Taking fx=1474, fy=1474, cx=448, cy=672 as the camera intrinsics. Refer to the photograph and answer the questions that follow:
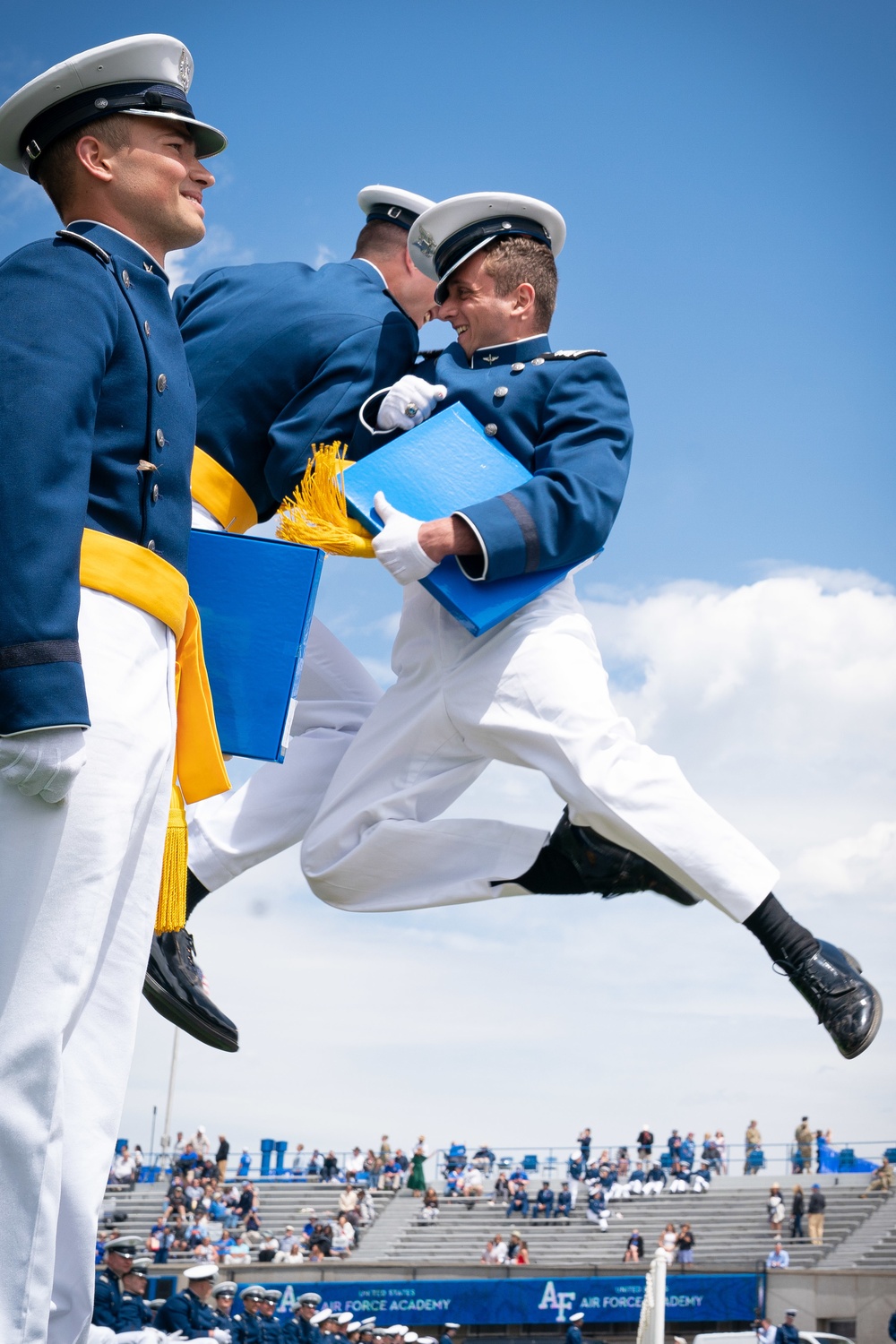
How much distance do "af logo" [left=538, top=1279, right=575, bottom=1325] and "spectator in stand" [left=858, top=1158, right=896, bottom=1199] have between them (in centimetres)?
810

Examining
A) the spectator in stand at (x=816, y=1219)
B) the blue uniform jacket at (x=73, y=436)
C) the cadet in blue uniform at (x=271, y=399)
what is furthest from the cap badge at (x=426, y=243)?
the spectator in stand at (x=816, y=1219)

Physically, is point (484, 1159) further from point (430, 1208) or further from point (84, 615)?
point (84, 615)

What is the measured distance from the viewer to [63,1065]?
2.90 m

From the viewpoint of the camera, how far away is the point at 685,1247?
99.3 feet

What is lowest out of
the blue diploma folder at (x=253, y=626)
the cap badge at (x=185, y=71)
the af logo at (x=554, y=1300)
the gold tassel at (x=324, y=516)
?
the af logo at (x=554, y=1300)

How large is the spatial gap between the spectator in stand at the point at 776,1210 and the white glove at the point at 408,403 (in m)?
30.5

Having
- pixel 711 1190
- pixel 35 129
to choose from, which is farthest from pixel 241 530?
pixel 711 1190

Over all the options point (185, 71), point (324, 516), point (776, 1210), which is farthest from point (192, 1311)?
point (776, 1210)

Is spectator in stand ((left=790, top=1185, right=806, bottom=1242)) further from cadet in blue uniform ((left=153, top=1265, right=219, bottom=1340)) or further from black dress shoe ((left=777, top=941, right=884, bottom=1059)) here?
black dress shoe ((left=777, top=941, right=884, bottom=1059))

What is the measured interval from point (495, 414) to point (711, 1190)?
110 ft

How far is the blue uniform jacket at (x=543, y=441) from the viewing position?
4207 millimetres

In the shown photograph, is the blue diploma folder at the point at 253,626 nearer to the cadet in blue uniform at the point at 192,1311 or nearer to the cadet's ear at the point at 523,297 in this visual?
the cadet's ear at the point at 523,297

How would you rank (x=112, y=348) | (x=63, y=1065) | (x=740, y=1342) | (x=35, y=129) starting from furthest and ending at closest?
(x=740, y=1342) → (x=35, y=129) → (x=112, y=348) → (x=63, y=1065)

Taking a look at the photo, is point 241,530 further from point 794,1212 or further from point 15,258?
point 794,1212
